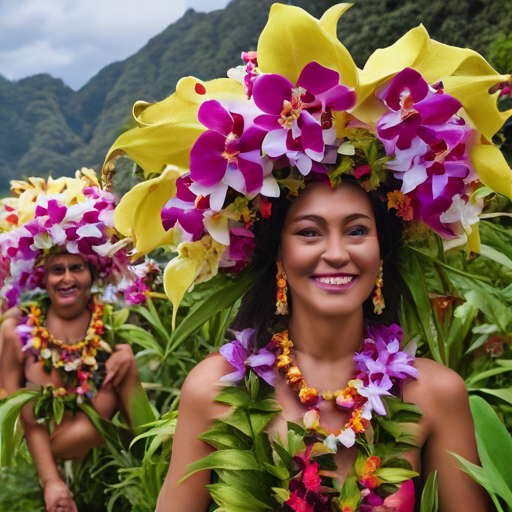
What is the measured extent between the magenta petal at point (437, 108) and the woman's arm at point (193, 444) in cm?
76

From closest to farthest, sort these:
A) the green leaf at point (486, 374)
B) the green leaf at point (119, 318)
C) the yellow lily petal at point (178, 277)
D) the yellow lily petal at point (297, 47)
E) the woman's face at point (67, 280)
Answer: the yellow lily petal at point (297, 47)
the yellow lily petal at point (178, 277)
the green leaf at point (486, 374)
the woman's face at point (67, 280)
the green leaf at point (119, 318)

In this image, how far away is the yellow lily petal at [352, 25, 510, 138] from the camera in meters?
1.37

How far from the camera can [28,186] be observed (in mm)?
3248

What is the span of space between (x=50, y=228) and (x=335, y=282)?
1.89 metres

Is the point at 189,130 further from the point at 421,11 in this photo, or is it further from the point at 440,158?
the point at 421,11

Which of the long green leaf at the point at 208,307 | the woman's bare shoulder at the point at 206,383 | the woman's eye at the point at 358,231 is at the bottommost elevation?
the woman's bare shoulder at the point at 206,383

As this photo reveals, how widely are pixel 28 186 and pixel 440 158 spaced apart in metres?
2.38

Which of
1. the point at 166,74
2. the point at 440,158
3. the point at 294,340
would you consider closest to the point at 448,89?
the point at 440,158

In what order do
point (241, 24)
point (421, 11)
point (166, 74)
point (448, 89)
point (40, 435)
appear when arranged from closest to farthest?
point (448, 89) → point (40, 435) → point (421, 11) → point (241, 24) → point (166, 74)

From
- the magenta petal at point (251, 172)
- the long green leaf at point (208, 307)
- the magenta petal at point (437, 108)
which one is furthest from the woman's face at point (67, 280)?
the magenta petal at point (437, 108)

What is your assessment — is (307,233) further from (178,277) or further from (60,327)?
(60,327)

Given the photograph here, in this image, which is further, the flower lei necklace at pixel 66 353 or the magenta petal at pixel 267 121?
the flower lei necklace at pixel 66 353

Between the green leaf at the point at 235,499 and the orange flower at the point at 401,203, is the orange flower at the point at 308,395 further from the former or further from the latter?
the orange flower at the point at 401,203

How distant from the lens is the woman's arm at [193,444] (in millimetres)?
1559
